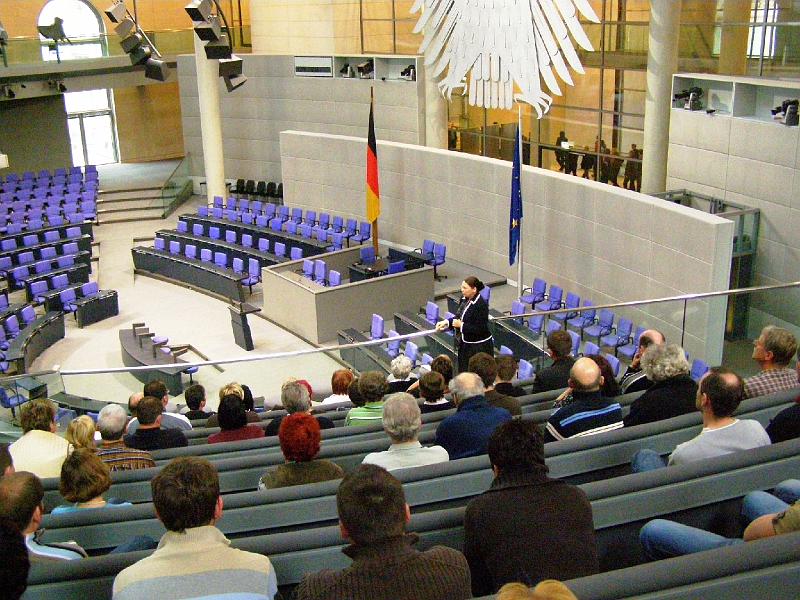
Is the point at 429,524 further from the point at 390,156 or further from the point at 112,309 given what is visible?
the point at 390,156

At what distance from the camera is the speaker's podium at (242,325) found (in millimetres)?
14008

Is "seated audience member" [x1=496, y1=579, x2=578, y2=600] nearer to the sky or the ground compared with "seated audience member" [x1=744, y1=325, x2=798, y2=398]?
nearer to the sky

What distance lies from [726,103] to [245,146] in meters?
13.9

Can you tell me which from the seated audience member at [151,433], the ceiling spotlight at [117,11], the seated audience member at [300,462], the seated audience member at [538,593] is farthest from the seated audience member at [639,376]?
the ceiling spotlight at [117,11]

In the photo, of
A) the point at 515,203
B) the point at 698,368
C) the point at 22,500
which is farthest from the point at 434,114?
the point at 22,500

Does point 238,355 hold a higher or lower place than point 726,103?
lower

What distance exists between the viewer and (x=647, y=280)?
41.3 ft

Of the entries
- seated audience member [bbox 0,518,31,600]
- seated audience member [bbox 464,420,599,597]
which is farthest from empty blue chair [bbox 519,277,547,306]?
seated audience member [bbox 0,518,31,600]

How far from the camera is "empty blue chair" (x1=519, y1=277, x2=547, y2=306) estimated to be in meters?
13.9

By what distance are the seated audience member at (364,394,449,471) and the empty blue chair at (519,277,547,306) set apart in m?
10.1

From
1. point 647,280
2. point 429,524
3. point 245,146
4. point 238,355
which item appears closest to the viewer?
point 429,524

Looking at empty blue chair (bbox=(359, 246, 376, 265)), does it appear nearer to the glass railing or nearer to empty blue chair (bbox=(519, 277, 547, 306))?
empty blue chair (bbox=(519, 277, 547, 306))

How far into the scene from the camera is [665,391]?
14.2 ft

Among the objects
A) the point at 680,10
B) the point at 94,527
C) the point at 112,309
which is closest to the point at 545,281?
the point at 680,10
